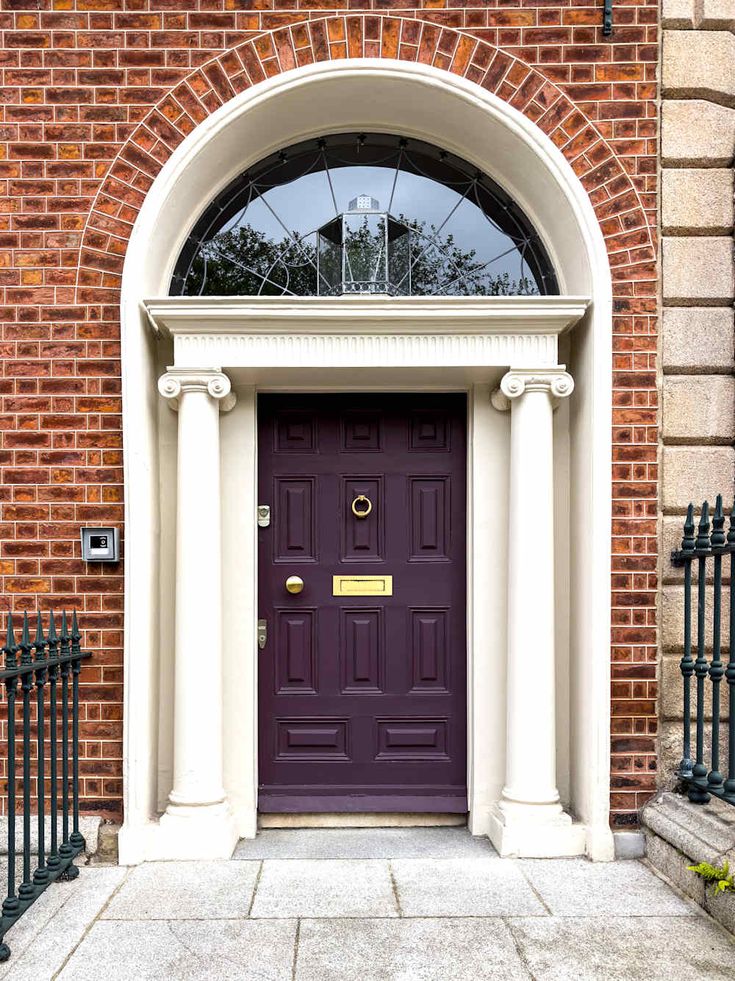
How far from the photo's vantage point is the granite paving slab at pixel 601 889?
11.2ft

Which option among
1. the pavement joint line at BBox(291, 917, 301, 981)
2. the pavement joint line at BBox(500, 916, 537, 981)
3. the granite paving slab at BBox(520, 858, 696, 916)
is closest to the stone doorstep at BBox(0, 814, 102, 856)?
the pavement joint line at BBox(291, 917, 301, 981)

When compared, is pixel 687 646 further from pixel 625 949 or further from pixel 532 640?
pixel 625 949

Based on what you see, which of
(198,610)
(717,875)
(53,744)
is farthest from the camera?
(198,610)

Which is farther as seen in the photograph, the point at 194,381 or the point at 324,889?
the point at 194,381

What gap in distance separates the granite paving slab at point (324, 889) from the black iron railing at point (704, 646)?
62.0 inches

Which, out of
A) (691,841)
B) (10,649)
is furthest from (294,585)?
(691,841)

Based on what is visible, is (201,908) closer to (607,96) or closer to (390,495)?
(390,495)

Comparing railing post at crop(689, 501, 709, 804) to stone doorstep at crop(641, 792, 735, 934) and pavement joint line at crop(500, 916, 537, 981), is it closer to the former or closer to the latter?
stone doorstep at crop(641, 792, 735, 934)

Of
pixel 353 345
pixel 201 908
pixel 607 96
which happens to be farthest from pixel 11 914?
pixel 607 96

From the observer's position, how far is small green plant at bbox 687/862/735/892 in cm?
318

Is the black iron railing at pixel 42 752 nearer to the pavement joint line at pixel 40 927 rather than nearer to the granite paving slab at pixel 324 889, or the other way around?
the pavement joint line at pixel 40 927

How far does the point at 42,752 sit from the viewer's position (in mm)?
3418

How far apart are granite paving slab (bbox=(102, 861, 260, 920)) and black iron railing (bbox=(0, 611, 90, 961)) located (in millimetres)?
345

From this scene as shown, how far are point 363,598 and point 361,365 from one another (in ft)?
4.33
